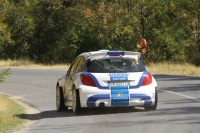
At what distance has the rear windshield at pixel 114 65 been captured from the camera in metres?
15.6

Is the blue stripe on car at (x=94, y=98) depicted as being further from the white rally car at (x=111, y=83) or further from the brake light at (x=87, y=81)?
the brake light at (x=87, y=81)

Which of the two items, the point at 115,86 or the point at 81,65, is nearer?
the point at 115,86

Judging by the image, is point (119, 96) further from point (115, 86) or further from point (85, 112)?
point (85, 112)

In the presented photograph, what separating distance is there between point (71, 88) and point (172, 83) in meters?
9.42

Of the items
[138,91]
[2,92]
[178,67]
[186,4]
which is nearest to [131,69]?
[138,91]

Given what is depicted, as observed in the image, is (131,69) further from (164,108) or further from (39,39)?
(39,39)

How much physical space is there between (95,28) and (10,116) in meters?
28.0

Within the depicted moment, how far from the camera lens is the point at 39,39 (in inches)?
1871

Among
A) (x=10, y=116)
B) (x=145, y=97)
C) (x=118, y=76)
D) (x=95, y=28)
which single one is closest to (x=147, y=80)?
(x=145, y=97)

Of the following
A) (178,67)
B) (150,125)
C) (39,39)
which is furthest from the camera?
(39,39)

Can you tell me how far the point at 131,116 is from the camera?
14.7 metres

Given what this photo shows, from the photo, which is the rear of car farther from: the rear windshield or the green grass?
the green grass

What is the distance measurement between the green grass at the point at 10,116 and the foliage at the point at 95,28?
59.9 feet

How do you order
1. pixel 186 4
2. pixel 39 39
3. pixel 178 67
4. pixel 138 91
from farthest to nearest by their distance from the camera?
pixel 39 39 → pixel 186 4 → pixel 178 67 → pixel 138 91
